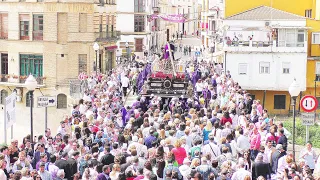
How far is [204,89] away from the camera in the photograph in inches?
1362

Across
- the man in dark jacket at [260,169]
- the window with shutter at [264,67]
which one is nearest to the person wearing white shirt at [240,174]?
the man in dark jacket at [260,169]

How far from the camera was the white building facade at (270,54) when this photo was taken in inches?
2266

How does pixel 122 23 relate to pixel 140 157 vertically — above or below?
above

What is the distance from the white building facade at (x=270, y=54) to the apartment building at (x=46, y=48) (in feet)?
38.2

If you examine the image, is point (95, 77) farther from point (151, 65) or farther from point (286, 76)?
point (286, 76)

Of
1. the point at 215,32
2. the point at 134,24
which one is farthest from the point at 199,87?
the point at 134,24

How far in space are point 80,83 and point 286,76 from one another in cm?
1816

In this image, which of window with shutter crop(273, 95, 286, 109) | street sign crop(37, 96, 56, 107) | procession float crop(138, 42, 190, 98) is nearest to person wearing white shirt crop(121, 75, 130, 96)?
procession float crop(138, 42, 190, 98)

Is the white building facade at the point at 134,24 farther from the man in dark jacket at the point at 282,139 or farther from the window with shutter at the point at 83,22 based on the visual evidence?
the man in dark jacket at the point at 282,139

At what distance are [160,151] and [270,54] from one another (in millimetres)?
41126

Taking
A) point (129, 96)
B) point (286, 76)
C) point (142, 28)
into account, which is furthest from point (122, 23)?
point (129, 96)

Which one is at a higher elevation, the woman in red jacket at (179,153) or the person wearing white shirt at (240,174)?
the woman in red jacket at (179,153)

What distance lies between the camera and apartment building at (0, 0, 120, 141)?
5216 centimetres

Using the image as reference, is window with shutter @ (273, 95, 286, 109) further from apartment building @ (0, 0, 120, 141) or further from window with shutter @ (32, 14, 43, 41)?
window with shutter @ (32, 14, 43, 41)
